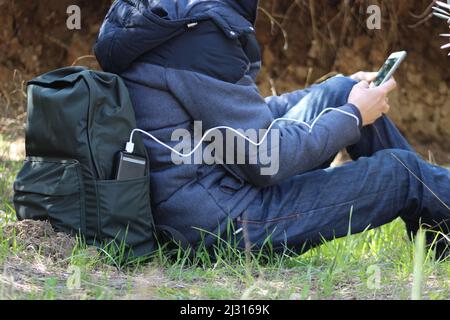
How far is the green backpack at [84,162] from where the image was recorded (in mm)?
2371

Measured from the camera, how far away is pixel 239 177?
8.38ft

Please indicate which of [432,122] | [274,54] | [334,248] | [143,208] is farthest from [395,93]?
[143,208]

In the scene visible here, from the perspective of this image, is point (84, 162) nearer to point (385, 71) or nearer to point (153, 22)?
point (153, 22)

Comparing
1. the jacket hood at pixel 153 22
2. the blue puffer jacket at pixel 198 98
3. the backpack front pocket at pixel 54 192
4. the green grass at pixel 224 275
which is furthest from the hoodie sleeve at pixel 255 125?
the backpack front pocket at pixel 54 192

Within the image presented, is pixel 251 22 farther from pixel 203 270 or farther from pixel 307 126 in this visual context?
pixel 203 270

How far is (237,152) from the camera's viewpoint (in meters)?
2.46

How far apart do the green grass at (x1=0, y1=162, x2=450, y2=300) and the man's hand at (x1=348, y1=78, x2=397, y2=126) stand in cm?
44

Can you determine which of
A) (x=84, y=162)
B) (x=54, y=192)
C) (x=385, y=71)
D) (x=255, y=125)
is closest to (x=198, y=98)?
(x=255, y=125)

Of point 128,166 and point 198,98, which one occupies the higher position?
point 198,98

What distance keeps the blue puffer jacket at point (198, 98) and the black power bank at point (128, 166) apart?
0.10 m

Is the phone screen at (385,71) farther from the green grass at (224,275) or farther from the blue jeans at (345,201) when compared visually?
the green grass at (224,275)

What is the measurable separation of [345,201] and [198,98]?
609mm

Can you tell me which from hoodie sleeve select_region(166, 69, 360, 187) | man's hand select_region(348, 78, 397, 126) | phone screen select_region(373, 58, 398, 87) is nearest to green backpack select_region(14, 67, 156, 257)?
hoodie sleeve select_region(166, 69, 360, 187)
